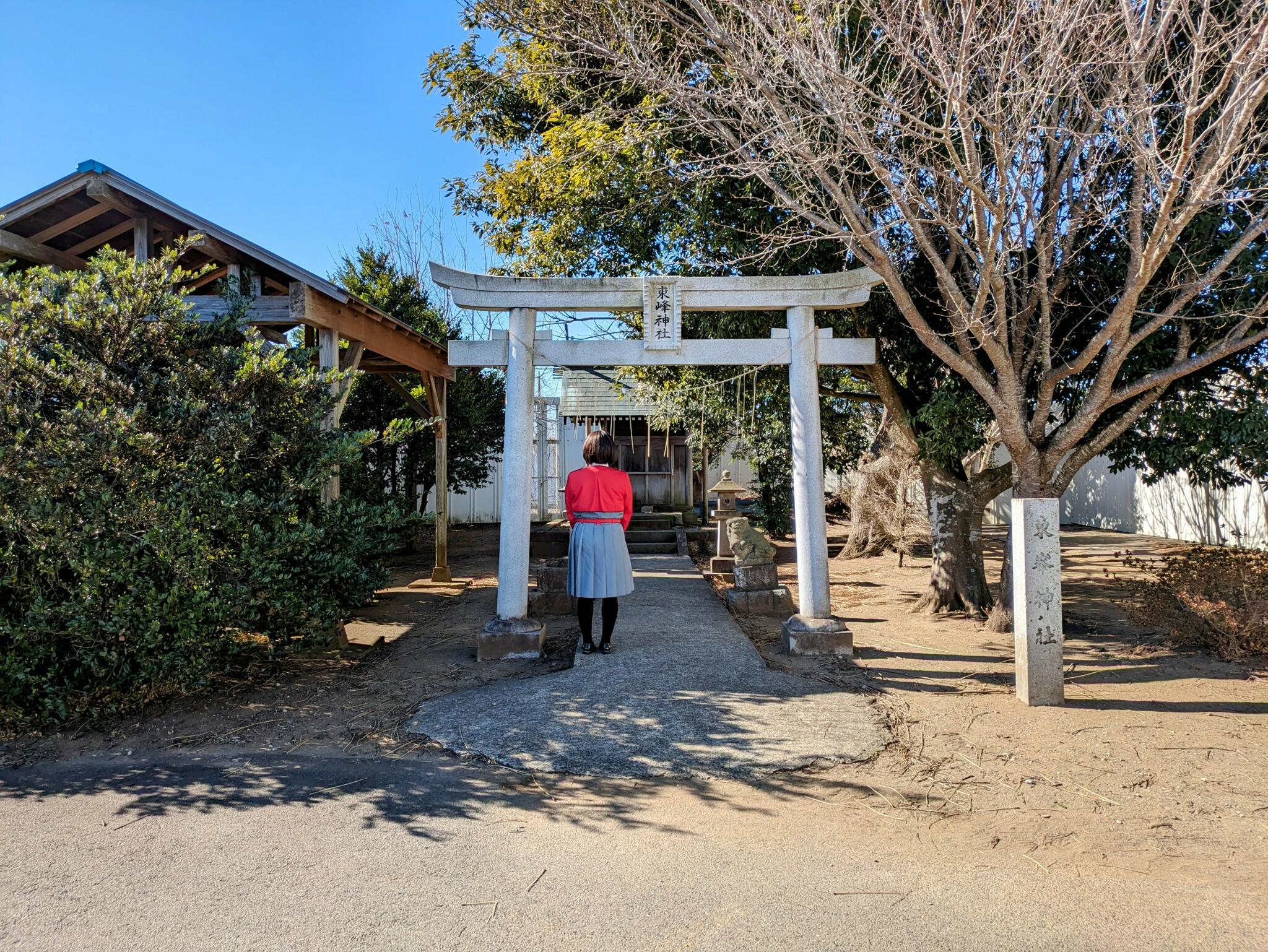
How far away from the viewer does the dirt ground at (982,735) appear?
3492 millimetres

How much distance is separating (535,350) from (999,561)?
389 inches

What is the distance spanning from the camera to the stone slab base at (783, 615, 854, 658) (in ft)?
21.3

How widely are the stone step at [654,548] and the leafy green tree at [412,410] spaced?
3.78 m

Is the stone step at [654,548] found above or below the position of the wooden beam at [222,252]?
below

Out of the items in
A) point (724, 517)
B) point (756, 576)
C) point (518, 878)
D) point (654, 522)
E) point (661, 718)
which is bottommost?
point (518, 878)

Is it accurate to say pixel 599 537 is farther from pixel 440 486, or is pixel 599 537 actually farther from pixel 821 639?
pixel 440 486

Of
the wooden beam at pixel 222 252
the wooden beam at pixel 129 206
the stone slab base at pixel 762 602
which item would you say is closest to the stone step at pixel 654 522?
the stone slab base at pixel 762 602

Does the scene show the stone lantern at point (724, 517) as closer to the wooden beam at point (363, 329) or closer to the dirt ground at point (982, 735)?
the dirt ground at point (982, 735)

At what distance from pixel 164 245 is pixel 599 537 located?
5.75 meters

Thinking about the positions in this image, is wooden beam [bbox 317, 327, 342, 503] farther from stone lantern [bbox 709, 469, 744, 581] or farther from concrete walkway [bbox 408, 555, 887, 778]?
stone lantern [bbox 709, 469, 744, 581]

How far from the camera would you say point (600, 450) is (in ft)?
20.6

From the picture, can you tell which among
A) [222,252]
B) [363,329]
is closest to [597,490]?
[363,329]

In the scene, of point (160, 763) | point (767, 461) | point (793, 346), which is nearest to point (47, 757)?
point (160, 763)

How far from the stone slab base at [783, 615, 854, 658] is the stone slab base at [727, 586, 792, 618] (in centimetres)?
206
